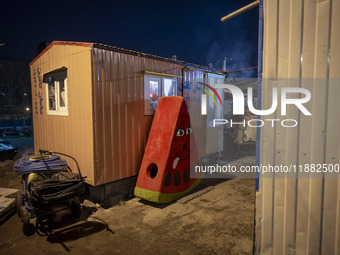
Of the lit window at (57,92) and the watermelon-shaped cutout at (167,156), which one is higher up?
the lit window at (57,92)

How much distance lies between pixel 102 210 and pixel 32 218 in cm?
155

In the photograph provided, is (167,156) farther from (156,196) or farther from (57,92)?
(57,92)

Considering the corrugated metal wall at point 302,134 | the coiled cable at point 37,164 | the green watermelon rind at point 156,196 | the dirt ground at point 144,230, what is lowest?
the dirt ground at point 144,230

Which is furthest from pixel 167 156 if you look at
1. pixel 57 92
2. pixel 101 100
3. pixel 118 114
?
pixel 57 92

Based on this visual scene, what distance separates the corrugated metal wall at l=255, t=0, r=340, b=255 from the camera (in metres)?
2.25

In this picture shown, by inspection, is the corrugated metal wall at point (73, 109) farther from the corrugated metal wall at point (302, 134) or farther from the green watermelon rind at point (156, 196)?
the corrugated metal wall at point (302, 134)

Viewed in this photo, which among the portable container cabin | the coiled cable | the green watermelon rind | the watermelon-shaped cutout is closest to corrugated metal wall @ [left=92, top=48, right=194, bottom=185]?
the portable container cabin

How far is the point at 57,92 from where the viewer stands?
7125 millimetres

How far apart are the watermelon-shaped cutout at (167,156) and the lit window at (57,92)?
292 cm

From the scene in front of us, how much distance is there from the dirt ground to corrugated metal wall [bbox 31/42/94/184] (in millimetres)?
1212

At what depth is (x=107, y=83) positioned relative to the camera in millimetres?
5797

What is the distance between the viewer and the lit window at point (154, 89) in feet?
22.7

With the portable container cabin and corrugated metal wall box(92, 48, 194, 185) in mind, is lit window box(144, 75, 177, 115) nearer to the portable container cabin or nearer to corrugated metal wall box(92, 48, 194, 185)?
the portable container cabin

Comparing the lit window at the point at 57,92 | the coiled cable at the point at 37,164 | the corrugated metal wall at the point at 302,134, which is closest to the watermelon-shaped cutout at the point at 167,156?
the coiled cable at the point at 37,164
